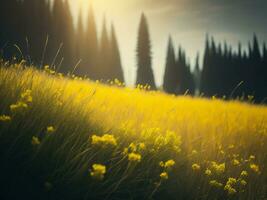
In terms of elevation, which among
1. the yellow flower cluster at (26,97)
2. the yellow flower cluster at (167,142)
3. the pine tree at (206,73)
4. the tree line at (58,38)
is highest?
the yellow flower cluster at (26,97)

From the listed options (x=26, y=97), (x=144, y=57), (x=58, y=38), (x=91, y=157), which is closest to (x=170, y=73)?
(x=144, y=57)

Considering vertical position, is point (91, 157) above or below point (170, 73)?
above

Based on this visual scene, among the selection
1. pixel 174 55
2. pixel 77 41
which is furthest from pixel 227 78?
pixel 77 41

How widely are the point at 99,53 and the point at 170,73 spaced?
40.9ft

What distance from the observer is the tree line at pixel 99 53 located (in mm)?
35312

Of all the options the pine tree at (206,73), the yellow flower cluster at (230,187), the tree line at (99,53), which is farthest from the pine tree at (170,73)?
the yellow flower cluster at (230,187)

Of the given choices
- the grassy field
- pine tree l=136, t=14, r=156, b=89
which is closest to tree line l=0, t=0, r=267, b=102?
pine tree l=136, t=14, r=156, b=89

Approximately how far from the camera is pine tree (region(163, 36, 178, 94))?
169 ft

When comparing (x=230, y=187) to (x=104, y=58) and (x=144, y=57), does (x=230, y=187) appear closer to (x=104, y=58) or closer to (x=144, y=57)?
(x=104, y=58)

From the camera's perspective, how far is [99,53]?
44.6 m

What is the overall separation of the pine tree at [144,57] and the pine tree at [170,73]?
6.13 metres

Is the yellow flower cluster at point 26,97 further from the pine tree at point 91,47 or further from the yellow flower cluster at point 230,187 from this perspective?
the pine tree at point 91,47

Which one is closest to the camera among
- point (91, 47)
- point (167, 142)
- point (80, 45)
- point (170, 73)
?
point (167, 142)

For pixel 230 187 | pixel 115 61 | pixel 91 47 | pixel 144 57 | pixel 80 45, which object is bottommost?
pixel 115 61
